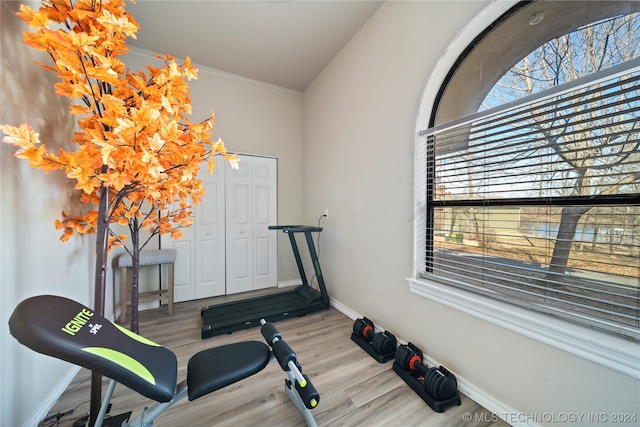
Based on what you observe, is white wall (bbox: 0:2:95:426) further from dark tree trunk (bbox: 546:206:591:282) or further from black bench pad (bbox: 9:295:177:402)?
dark tree trunk (bbox: 546:206:591:282)

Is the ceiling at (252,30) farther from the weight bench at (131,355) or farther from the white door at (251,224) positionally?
the weight bench at (131,355)

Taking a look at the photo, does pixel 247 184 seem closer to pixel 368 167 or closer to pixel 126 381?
pixel 368 167

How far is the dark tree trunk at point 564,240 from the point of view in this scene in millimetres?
1242

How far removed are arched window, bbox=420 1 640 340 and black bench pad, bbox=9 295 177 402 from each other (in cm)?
187

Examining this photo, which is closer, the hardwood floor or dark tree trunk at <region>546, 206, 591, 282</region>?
dark tree trunk at <region>546, 206, 591, 282</region>

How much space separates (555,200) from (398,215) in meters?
1.02

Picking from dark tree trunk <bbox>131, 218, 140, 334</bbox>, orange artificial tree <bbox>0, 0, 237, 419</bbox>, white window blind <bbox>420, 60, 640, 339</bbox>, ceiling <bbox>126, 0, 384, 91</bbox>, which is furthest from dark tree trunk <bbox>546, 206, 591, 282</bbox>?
dark tree trunk <bbox>131, 218, 140, 334</bbox>

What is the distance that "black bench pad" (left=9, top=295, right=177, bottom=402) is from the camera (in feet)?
2.50

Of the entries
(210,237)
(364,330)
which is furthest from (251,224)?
(364,330)

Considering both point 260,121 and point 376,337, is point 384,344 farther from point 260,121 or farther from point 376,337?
point 260,121

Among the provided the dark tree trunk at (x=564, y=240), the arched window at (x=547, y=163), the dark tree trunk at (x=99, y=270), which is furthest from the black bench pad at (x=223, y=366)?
the dark tree trunk at (x=564, y=240)

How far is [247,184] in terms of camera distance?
3508 mm

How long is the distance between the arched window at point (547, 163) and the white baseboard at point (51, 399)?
2688 mm

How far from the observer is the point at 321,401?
59.8 inches
